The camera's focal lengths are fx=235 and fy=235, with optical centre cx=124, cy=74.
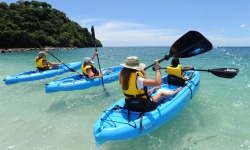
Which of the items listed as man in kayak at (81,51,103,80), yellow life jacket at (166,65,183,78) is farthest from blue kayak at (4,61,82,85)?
yellow life jacket at (166,65,183,78)

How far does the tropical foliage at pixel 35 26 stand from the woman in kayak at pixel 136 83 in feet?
139

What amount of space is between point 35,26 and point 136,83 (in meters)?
54.9

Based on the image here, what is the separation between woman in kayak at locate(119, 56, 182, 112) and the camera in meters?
4.13

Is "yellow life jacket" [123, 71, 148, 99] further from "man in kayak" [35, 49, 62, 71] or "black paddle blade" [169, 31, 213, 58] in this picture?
"man in kayak" [35, 49, 62, 71]

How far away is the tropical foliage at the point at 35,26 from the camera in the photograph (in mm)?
47000

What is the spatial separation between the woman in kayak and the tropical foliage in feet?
139

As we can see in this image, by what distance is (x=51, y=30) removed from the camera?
57.2 metres

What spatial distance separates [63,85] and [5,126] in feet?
7.90

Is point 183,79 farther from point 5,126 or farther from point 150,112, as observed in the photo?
point 5,126

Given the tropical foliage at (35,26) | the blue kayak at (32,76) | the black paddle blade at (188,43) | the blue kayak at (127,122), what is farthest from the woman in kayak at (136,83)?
the tropical foliage at (35,26)

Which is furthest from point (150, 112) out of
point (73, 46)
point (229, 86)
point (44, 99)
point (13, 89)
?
point (73, 46)

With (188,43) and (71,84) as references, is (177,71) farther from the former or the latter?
(71,84)

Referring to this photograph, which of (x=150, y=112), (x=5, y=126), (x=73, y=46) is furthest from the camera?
(x=73, y=46)

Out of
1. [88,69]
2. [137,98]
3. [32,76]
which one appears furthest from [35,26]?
[137,98]
